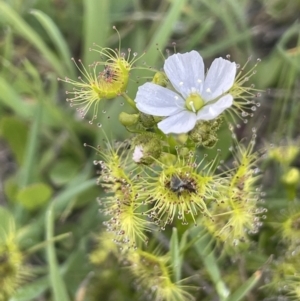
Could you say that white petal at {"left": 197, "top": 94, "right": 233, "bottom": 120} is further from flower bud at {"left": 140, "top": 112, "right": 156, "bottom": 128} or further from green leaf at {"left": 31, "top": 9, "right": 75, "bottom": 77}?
green leaf at {"left": 31, "top": 9, "right": 75, "bottom": 77}

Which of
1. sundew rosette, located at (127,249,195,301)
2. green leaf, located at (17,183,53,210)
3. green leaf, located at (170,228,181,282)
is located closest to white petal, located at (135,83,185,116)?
green leaf, located at (170,228,181,282)

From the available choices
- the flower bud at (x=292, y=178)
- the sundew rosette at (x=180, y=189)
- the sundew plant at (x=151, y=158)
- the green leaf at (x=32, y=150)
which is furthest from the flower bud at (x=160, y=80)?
the green leaf at (x=32, y=150)

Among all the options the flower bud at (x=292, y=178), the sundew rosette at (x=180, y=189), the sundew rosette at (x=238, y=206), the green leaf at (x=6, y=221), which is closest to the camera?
the sundew rosette at (x=180, y=189)

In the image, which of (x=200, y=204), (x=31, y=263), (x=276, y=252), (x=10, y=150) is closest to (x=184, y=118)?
(x=200, y=204)

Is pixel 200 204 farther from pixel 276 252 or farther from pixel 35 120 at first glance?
pixel 35 120

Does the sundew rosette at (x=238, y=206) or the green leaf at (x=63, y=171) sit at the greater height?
the sundew rosette at (x=238, y=206)

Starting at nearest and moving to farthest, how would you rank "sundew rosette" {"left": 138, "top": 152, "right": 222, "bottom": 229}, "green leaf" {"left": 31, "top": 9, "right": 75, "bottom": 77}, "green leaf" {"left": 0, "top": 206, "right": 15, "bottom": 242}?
1. "sundew rosette" {"left": 138, "top": 152, "right": 222, "bottom": 229}
2. "green leaf" {"left": 0, "top": 206, "right": 15, "bottom": 242}
3. "green leaf" {"left": 31, "top": 9, "right": 75, "bottom": 77}

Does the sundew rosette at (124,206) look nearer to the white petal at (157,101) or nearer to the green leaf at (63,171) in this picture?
the white petal at (157,101)

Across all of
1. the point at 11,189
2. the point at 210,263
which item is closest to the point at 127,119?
the point at 210,263

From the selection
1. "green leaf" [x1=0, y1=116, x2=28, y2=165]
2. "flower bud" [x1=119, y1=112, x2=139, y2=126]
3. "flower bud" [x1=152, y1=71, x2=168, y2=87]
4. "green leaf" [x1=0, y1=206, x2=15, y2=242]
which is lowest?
"green leaf" [x1=0, y1=206, x2=15, y2=242]

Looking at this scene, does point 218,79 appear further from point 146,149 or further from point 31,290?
point 31,290
